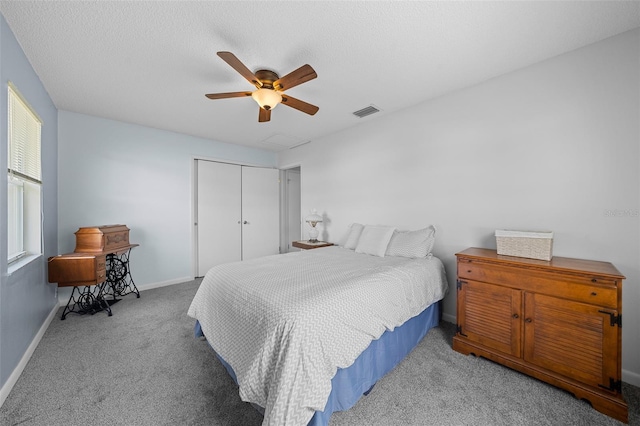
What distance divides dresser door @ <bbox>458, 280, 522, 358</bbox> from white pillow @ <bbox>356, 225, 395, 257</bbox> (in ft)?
2.95

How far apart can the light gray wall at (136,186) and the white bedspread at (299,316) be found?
7.54 feet

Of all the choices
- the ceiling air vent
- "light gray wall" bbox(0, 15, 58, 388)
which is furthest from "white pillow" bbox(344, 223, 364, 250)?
"light gray wall" bbox(0, 15, 58, 388)

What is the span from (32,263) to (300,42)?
120 inches

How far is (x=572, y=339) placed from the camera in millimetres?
1588

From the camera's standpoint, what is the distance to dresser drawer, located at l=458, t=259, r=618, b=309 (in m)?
1.49

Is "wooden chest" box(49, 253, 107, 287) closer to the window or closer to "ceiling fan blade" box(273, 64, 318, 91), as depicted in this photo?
the window

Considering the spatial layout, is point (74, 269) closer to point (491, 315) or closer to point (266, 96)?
point (266, 96)

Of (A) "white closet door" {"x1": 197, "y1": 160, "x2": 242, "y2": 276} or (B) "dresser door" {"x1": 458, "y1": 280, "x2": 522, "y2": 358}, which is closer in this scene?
(B) "dresser door" {"x1": 458, "y1": 280, "x2": 522, "y2": 358}

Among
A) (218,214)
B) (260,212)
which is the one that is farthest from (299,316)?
(260,212)

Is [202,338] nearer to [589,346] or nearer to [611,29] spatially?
[589,346]

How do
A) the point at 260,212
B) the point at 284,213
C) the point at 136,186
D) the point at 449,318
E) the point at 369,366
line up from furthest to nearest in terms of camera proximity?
1. the point at 284,213
2. the point at 260,212
3. the point at 136,186
4. the point at 449,318
5. the point at 369,366

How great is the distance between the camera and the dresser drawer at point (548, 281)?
1490 millimetres

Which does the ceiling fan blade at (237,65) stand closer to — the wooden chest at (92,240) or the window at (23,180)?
the window at (23,180)

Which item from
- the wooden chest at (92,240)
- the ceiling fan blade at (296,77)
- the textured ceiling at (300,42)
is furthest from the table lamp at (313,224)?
the wooden chest at (92,240)
